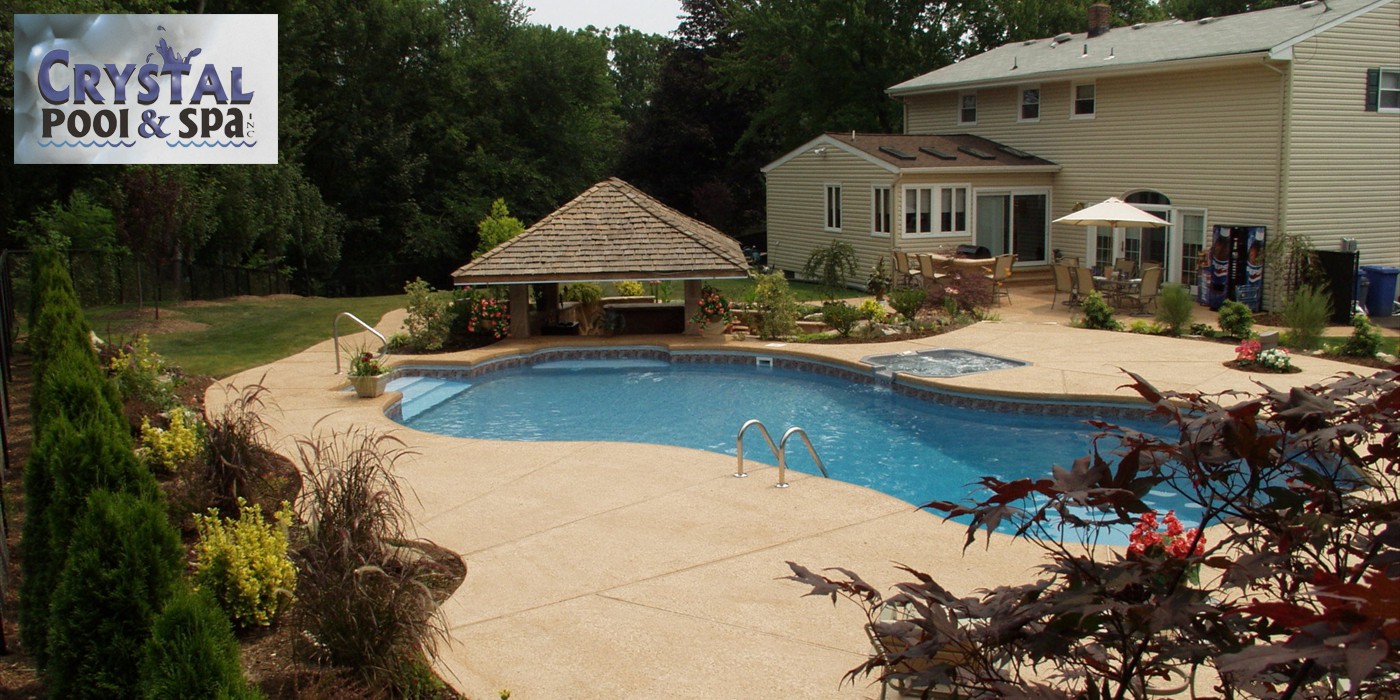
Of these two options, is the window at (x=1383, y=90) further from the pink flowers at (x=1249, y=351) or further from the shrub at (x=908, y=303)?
the shrub at (x=908, y=303)

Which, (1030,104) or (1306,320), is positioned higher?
(1030,104)

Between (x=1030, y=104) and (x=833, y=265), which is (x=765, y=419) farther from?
(x=1030, y=104)

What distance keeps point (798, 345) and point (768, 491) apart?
28.7 ft

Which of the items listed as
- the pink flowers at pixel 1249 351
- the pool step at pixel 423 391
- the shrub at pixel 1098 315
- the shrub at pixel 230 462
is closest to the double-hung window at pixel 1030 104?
the shrub at pixel 1098 315

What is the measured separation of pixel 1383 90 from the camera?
21.9m

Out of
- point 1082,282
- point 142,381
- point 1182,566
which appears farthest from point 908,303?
point 1182,566

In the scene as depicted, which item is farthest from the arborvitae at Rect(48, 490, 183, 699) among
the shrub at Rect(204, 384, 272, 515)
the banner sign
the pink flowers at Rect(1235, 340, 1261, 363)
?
the pink flowers at Rect(1235, 340, 1261, 363)

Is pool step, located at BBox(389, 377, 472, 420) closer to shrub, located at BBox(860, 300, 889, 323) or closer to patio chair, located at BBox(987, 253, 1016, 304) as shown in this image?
shrub, located at BBox(860, 300, 889, 323)

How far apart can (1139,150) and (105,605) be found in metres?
23.3

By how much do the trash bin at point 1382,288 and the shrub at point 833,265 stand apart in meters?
10.2

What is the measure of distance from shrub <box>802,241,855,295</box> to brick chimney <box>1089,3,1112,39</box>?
8901mm

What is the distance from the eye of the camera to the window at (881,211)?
25.1m

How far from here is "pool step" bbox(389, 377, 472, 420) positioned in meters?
15.4

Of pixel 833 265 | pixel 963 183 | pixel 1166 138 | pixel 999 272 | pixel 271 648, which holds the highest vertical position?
pixel 1166 138
